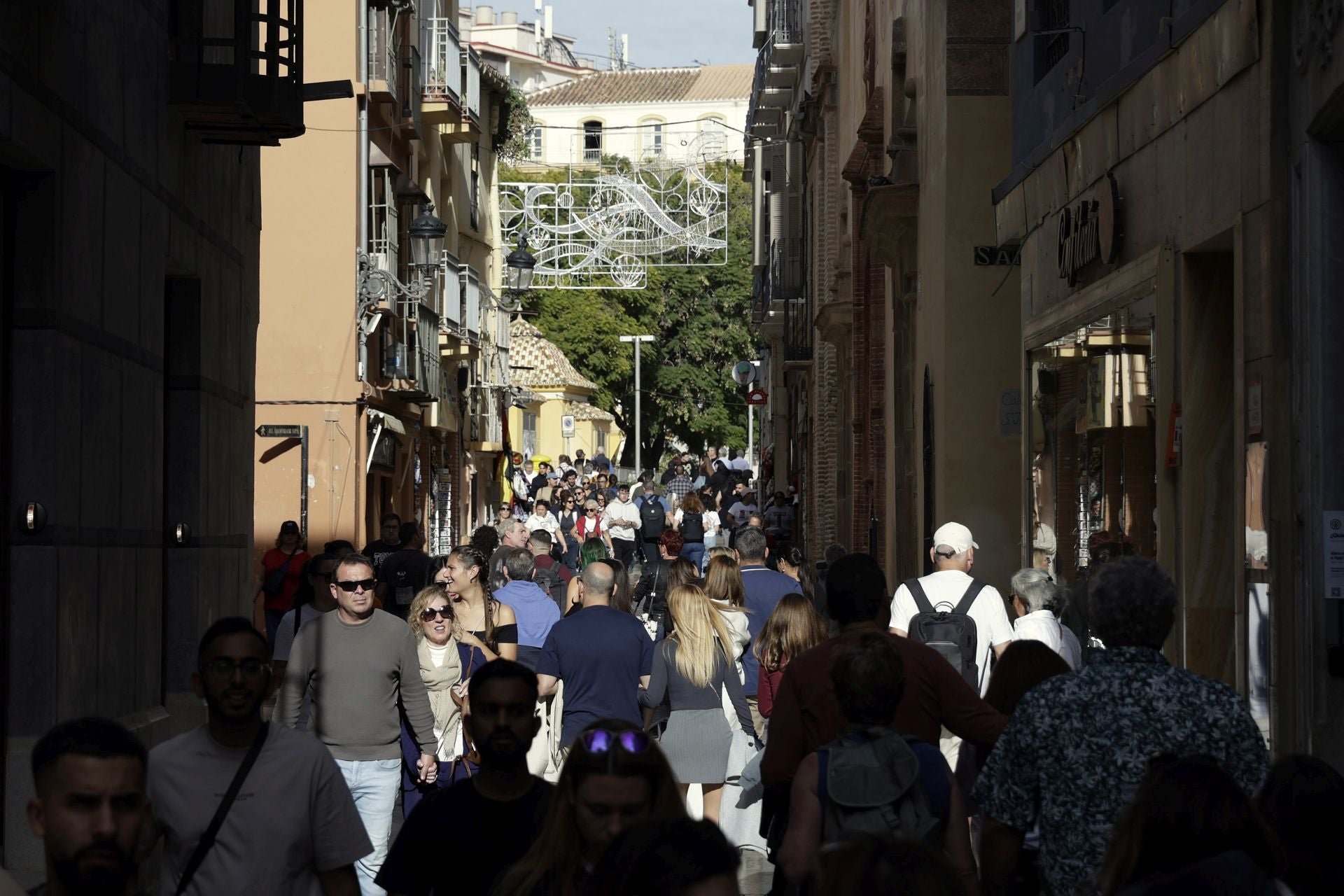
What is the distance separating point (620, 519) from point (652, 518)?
0.46 meters

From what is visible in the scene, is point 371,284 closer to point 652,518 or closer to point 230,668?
point 652,518

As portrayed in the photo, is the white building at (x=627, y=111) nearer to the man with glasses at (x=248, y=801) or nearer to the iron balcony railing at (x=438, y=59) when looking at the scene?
the iron balcony railing at (x=438, y=59)

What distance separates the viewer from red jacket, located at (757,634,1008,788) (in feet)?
20.5

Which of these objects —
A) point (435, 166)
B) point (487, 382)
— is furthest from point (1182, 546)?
point (487, 382)

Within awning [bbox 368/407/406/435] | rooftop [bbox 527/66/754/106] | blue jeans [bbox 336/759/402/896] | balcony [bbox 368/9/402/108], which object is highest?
rooftop [bbox 527/66/754/106]

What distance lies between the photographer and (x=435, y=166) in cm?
3794

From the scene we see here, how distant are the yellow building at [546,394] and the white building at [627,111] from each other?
27.8m

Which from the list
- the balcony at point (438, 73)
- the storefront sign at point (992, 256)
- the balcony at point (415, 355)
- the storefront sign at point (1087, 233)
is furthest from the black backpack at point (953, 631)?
the balcony at point (438, 73)

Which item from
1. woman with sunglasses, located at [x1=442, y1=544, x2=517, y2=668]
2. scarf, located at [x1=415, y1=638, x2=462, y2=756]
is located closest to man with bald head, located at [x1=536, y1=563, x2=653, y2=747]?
scarf, located at [x1=415, y1=638, x2=462, y2=756]

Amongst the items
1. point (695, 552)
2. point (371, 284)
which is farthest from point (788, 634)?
point (371, 284)

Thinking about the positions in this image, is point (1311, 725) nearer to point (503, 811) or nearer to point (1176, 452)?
point (1176, 452)

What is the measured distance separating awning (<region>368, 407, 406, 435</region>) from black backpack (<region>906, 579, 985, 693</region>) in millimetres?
21081

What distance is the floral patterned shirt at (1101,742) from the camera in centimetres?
498

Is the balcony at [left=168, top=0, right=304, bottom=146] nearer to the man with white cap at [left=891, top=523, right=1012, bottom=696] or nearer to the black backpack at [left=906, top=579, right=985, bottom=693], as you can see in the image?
the man with white cap at [left=891, top=523, right=1012, bottom=696]
